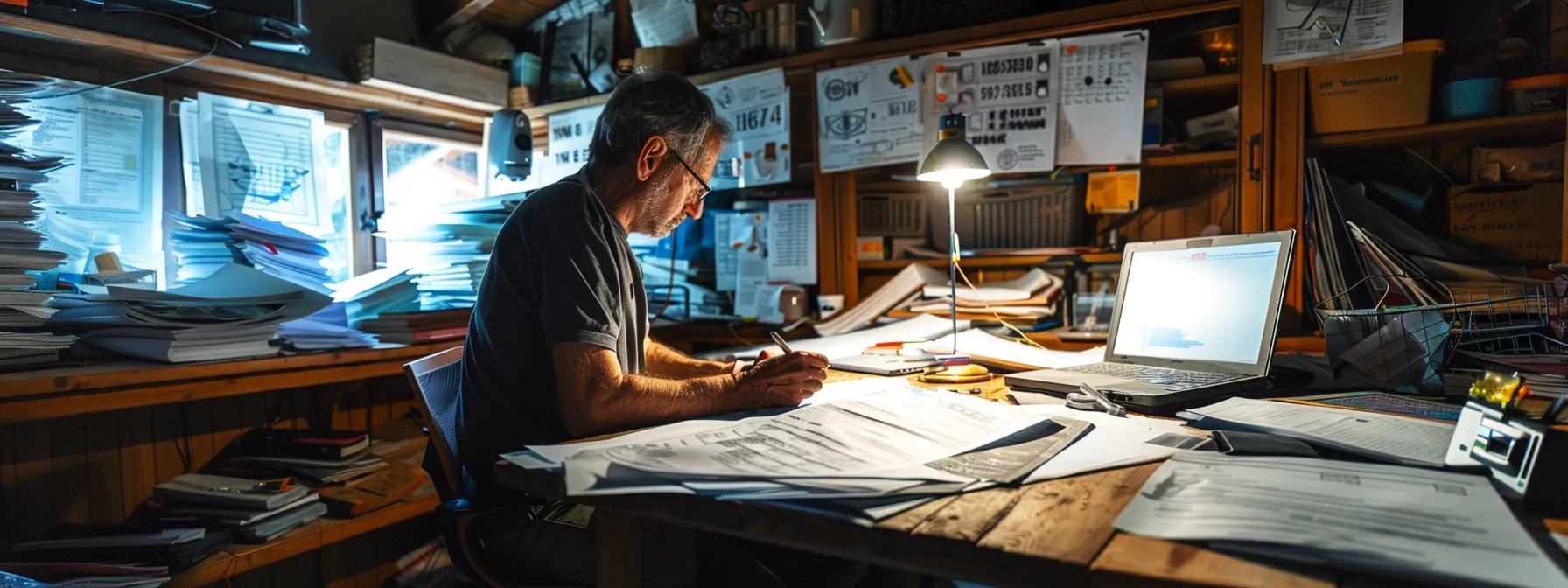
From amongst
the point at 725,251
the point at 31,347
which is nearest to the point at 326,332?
the point at 31,347

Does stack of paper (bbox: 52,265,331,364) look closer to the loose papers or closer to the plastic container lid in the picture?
the loose papers

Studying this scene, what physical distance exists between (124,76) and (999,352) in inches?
96.5

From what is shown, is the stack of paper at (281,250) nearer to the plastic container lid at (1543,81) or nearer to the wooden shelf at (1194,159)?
the wooden shelf at (1194,159)

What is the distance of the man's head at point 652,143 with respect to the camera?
142 centimetres

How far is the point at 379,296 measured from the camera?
212 cm

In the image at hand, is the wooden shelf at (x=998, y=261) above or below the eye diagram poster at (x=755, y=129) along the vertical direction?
below

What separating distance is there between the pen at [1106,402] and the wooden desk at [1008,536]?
290mm

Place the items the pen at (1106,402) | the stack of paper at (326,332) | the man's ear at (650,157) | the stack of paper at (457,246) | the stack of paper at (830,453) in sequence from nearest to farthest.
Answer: the stack of paper at (830,453), the pen at (1106,402), the man's ear at (650,157), the stack of paper at (326,332), the stack of paper at (457,246)

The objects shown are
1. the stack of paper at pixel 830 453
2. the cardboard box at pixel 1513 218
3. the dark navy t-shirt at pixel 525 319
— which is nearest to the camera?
the stack of paper at pixel 830 453

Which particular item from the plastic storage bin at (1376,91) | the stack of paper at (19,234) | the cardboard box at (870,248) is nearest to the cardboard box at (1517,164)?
the plastic storage bin at (1376,91)

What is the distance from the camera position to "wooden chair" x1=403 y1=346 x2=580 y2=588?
3.84 ft

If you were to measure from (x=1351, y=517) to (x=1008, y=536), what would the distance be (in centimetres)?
Result: 26

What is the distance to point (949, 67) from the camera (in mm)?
2340

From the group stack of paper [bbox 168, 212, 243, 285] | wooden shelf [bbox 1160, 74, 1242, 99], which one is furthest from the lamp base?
stack of paper [bbox 168, 212, 243, 285]
